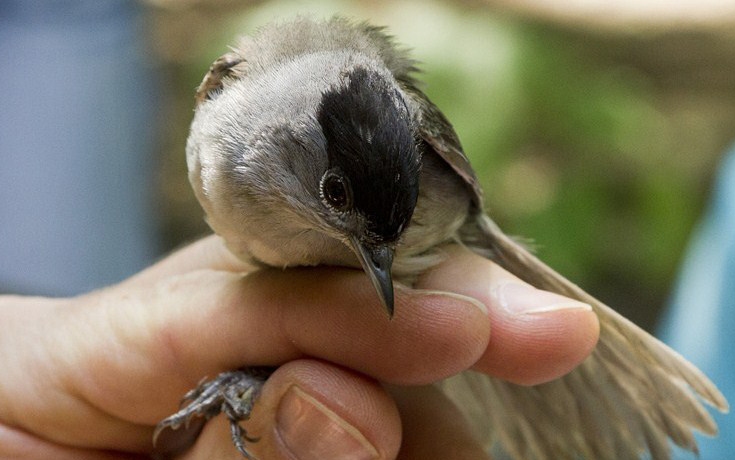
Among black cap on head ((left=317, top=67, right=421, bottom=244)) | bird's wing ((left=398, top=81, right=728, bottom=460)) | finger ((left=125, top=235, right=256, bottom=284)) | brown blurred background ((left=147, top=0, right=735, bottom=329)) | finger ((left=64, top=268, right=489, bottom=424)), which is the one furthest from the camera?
brown blurred background ((left=147, top=0, right=735, bottom=329))

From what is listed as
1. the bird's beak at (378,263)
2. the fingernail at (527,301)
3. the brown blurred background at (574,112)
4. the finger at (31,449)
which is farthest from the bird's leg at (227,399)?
the brown blurred background at (574,112)

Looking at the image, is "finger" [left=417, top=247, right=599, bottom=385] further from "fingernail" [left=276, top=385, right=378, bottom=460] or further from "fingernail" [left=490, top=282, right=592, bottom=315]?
"fingernail" [left=276, top=385, right=378, bottom=460]

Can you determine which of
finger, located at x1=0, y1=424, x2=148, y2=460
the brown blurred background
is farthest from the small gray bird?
the brown blurred background

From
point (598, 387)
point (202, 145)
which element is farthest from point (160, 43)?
point (598, 387)

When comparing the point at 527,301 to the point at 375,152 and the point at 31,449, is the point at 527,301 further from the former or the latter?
the point at 31,449

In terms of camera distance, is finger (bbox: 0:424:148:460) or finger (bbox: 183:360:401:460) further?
finger (bbox: 0:424:148:460)

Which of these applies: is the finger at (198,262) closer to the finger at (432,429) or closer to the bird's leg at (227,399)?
the bird's leg at (227,399)
